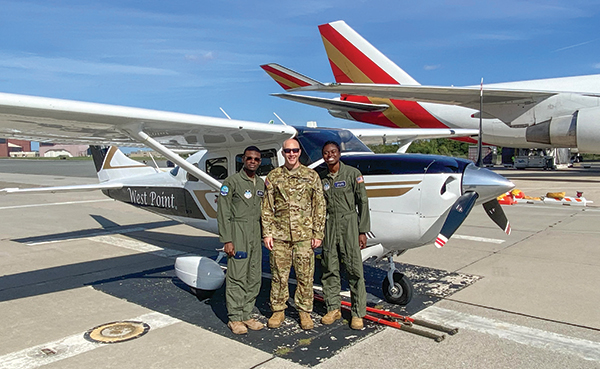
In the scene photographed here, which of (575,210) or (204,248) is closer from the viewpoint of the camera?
(204,248)

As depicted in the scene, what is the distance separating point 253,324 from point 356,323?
35.9 inches

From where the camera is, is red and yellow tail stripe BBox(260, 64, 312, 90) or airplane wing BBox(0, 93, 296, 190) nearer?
airplane wing BBox(0, 93, 296, 190)

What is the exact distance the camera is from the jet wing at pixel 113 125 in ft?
13.4

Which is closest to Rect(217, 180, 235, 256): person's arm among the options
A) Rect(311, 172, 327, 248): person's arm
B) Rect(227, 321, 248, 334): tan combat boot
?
Rect(227, 321, 248, 334): tan combat boot

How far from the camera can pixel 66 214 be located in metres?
12.2

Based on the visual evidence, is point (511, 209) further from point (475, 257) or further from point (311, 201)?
point (311, 201)

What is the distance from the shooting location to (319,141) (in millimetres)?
5000

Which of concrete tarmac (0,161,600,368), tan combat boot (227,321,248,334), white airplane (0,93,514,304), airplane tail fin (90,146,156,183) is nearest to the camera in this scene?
concrete tarmac (0,161,600,368)

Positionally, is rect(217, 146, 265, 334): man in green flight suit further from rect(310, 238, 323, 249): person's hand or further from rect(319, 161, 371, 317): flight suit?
rect(319, 161, 371, 317): flight suit

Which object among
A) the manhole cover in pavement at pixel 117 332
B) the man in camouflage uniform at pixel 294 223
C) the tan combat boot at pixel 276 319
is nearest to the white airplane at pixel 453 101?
the man in camouflage uniform at pixel 294 223

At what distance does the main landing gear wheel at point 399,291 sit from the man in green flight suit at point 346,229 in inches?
29.8

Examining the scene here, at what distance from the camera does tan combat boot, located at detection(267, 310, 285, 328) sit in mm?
4051

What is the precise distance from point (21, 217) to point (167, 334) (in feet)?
32.3

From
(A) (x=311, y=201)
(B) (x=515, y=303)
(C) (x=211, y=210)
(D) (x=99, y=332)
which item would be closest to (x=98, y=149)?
(C) (x=211, y=210)
